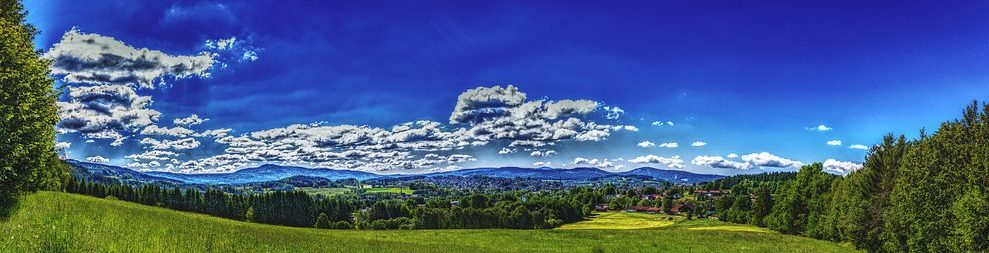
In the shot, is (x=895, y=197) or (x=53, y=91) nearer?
(x=53, y=91)

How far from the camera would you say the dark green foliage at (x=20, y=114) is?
734 inches

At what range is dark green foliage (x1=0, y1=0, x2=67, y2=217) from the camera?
61.2ft

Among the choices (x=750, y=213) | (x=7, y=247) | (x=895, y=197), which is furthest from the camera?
(x=750, y=213)

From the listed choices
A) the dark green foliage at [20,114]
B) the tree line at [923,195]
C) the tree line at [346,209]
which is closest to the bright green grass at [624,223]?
the tree line at [346,209]

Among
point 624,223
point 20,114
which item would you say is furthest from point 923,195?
point 624,223

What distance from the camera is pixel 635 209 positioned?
152750 millimetres

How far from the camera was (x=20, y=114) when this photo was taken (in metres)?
19.3

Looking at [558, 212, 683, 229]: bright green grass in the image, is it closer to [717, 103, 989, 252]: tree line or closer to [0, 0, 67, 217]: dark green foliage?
[717, 103, 989, 252]: tree line

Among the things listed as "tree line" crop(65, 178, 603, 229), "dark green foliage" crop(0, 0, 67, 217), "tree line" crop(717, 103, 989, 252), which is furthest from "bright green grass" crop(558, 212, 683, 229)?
"dark green foliage" crop(0, 0, 67, 217)

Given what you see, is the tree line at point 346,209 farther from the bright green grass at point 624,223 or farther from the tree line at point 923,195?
the tree line at point 923,195

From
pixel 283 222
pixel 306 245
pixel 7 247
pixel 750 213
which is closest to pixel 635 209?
pixel 750 213

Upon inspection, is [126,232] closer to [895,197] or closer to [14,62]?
[14,62]

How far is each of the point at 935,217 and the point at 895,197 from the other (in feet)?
24.9

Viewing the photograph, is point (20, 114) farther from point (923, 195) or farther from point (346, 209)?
point (346, 209)
